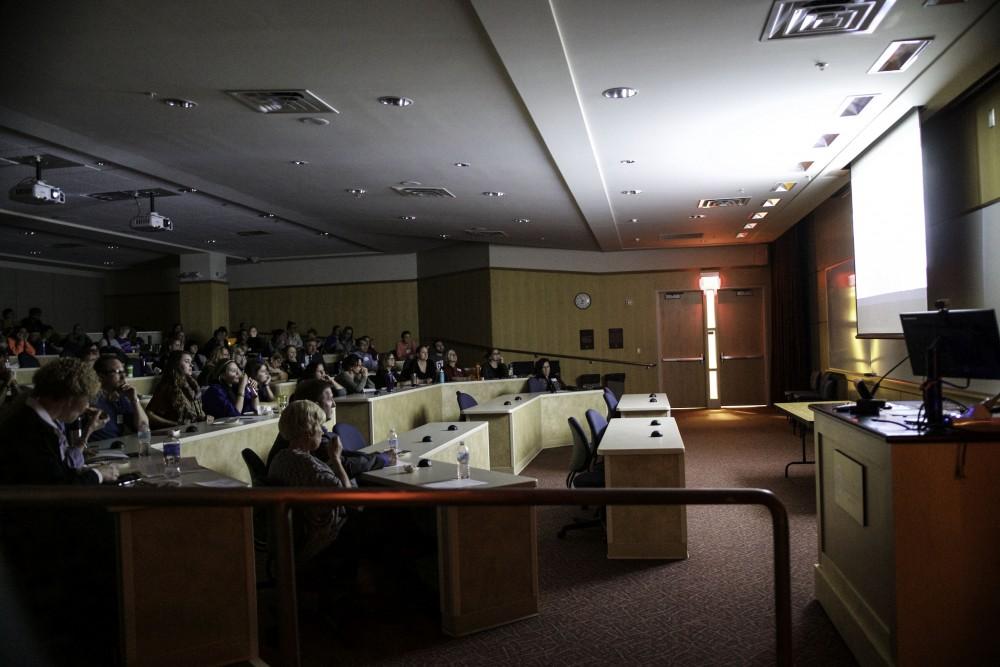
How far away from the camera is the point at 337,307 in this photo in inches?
667

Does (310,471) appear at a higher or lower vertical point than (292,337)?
lower

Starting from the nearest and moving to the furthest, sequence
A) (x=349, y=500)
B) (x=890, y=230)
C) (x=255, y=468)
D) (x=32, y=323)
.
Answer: (x=349, y=500), (x=255, y=468), (x=890, y=230), (x=32, y=323)

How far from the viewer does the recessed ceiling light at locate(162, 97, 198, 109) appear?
569cm

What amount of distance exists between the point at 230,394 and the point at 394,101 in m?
3.05

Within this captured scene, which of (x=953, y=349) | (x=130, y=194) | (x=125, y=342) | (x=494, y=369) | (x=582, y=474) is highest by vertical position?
(x=130, y=194)

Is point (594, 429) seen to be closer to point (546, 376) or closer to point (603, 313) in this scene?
point (546, 376)

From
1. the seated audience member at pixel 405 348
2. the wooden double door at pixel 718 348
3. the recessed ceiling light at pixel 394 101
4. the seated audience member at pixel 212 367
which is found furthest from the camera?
the wooden double door at pixel 718 348

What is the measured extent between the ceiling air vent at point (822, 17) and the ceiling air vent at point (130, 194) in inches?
300

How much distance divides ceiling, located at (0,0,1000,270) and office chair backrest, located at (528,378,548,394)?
8.30 feet

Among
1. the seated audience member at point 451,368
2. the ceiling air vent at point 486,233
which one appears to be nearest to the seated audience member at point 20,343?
the seated audience member at point 451,368

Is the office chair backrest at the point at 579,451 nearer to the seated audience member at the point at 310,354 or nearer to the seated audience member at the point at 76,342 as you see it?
the seated audience member at the point at 310,354

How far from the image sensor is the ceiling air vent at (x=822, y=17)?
4098 millimetres

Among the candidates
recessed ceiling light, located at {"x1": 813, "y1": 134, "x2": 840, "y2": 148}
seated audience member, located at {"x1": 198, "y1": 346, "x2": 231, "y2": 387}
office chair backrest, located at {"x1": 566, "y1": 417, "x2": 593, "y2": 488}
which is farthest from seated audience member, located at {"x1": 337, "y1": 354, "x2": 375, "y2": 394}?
recessed ceiling light, located at {"x1": 813, "y1": 134, "x2": 840, "y2": 148}

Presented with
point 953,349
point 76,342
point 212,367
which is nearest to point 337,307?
point 76,342
